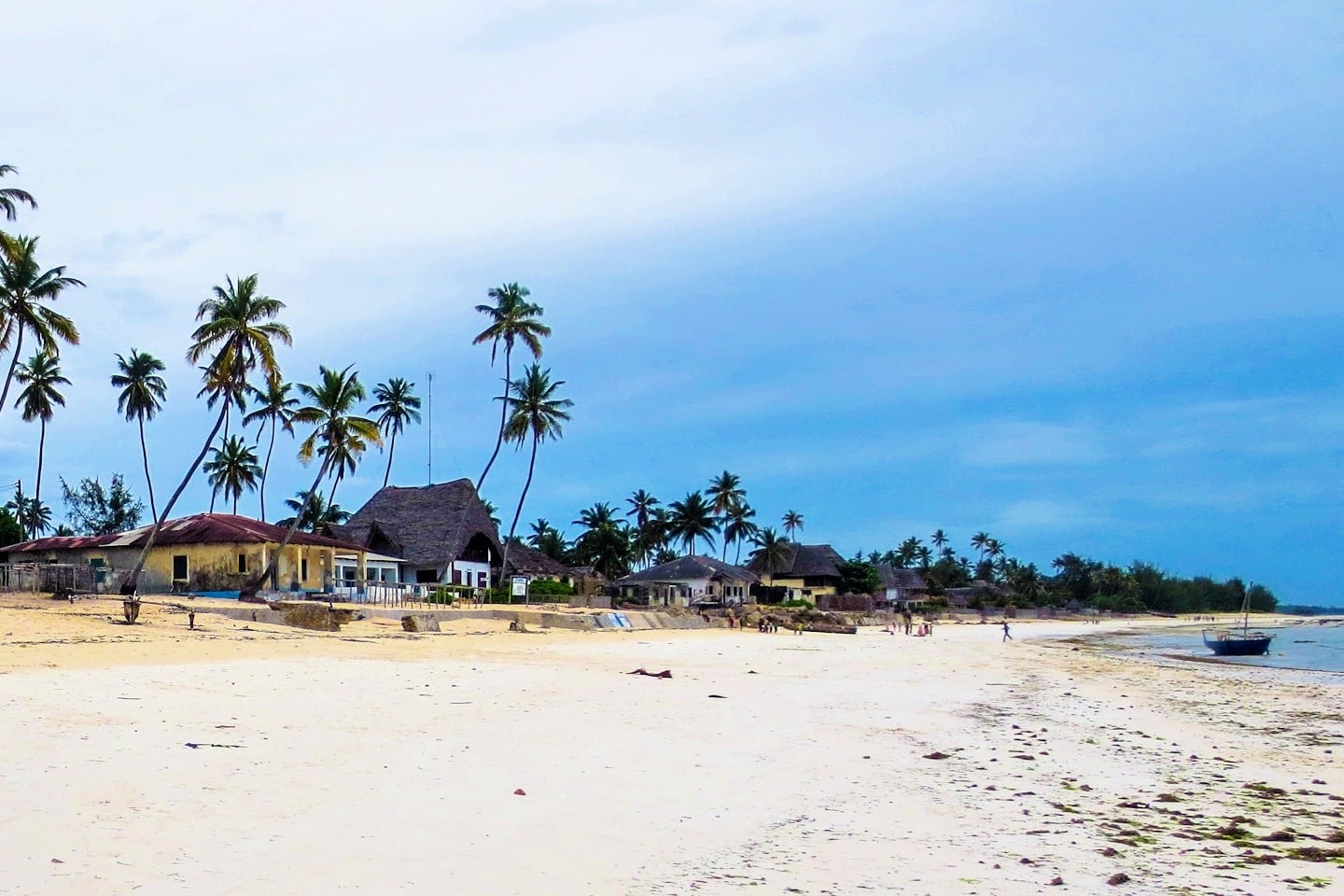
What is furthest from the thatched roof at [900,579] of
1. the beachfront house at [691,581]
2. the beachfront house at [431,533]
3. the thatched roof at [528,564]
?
the beachfront house at [431,533]

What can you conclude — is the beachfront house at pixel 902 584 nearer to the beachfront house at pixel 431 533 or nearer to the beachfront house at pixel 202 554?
the beachfront house at pixel 431 533

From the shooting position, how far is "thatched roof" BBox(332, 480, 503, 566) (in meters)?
52.7

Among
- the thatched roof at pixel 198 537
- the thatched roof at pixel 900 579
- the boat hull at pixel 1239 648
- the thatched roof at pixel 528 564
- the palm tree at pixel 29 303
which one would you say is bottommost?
the boat hull at pixel 1239 648

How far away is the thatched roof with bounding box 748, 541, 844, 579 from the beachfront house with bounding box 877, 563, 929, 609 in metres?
5.33

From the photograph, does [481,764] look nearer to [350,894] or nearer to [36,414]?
[350,894]

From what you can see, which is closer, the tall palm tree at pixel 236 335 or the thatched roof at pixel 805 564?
the tall palm tree at pixel 236 335

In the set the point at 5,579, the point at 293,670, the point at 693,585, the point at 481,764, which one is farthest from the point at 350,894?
the point at 693,585

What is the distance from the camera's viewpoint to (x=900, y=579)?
98750 mm

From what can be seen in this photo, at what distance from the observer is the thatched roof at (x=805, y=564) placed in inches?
3506

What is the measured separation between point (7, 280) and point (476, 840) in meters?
34.6

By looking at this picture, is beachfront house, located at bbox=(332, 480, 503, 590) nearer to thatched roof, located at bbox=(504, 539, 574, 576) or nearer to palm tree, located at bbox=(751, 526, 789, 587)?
thatched roof, located at bbox=(504, 539, 574, 576)

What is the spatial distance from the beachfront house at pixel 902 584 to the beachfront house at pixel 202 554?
5896cm

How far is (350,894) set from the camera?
5102mm

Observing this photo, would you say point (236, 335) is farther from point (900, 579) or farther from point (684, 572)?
point (900, 579)
